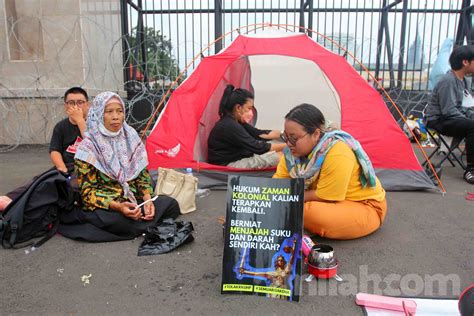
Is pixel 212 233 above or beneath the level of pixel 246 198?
beneath

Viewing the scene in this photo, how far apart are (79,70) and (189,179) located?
4.04m

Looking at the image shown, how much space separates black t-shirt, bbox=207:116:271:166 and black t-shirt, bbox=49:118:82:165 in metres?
1.52

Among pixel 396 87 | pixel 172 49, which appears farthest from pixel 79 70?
pixel 396 87

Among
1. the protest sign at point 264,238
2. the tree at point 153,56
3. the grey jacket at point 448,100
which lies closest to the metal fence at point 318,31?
the tree at point 153,56

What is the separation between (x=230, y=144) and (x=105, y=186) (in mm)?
1736

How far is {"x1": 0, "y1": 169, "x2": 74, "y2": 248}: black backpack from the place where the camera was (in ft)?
9.55

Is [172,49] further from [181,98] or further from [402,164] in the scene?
[402,164]

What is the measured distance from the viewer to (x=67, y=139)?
12.4ft

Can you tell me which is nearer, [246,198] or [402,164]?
[246,198]

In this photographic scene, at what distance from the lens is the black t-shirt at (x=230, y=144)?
4.45 meters

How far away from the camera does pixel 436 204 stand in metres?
3.92

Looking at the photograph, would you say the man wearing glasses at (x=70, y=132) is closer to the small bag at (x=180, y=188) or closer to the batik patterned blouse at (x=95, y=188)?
the batik patterned blouse at (x=95, y=188)

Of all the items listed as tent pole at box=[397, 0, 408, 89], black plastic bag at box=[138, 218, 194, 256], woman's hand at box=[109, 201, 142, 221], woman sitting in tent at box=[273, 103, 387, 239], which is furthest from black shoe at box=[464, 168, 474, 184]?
Answer: tent pole at box=[397, 0, 408, 89]

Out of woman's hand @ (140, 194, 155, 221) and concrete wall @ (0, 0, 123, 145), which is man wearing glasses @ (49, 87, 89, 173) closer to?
woman's hand @ (140, 194, 155, 221)
